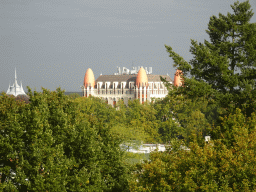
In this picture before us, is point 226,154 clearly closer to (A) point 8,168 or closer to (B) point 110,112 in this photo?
(A) point 8,168

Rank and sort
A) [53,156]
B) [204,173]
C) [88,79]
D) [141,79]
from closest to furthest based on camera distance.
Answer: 1. [204,173]
2. [53,156]
3. [141,79]
4. [88,79]

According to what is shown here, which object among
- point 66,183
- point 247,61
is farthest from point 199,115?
point 66,183

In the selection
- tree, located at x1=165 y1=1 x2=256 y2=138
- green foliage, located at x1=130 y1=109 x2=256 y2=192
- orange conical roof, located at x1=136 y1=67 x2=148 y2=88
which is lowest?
green foliage, located at x1=130 y1=109 x2=256 y2=192

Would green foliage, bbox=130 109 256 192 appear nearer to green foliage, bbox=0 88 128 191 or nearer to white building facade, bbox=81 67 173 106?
green foliage, bbox=0 88 128 191

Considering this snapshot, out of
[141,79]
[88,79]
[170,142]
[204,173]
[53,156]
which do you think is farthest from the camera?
[88,79]

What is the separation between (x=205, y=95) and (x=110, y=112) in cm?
5605

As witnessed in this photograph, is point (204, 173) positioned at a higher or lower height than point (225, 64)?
lower

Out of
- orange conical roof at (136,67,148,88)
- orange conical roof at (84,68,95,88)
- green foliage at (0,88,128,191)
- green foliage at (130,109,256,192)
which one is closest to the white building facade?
orange conical roof at (84,68,95,88)

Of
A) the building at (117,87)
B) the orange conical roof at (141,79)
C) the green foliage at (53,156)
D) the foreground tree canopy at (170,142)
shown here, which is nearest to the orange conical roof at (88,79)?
the building at (117,87)

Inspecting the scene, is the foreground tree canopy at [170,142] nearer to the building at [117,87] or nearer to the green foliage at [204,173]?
the green foliage at [204,173]

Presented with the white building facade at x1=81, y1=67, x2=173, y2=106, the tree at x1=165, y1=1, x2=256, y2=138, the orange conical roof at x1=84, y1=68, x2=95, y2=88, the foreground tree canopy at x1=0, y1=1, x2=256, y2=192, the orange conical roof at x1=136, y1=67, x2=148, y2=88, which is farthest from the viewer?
the orange conical roof at x1=84, y1=68, x2=95, y2=88

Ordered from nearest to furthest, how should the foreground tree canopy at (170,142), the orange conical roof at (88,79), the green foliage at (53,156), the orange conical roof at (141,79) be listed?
the foreground tree canopy at (170,142), the green foliage at (53,156), the orange conical roof at (141,79), the orange conical roof at (88,79)

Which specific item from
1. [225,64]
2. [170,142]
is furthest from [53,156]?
[225,64]

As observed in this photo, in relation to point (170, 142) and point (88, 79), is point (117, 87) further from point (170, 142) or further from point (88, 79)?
point (170, 142)
